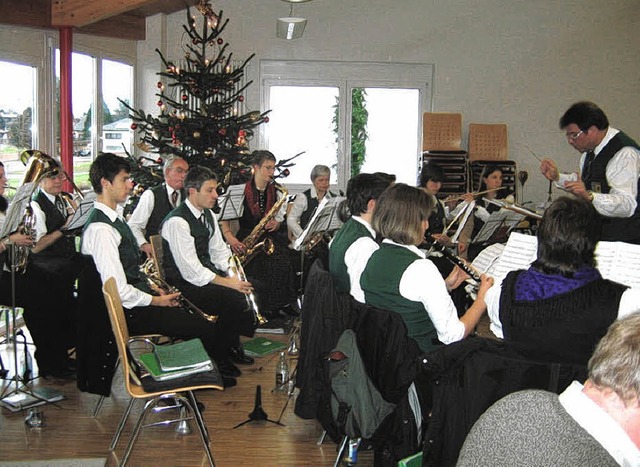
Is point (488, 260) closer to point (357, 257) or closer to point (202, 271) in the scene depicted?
point (357, 257)

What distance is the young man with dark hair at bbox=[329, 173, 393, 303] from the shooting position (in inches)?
137

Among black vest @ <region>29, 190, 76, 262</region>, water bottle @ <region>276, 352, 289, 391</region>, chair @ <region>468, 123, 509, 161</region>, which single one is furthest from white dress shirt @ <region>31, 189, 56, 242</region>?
chair @ <region>468, 123, 509, 161</region>

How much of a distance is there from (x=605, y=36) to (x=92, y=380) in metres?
7.82

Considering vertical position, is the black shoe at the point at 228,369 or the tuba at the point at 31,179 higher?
the tuba at the point at 31,179

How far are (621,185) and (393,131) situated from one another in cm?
512

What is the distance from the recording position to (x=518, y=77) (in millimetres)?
8938

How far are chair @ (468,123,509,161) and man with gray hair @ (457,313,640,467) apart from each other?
7534 mm

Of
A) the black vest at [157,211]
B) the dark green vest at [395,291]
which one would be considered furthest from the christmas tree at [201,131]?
the dark green vest at [395,291]

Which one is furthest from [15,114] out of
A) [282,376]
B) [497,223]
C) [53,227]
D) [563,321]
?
[563,321]

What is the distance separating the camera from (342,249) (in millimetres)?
3627

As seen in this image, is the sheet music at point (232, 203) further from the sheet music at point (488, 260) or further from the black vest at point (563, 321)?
the black vest at point (563, 321)

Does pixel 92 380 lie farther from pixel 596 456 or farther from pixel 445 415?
pixel 596 456

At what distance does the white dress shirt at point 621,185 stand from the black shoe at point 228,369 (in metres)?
2.38

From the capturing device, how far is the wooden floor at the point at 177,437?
3457 millimetres
